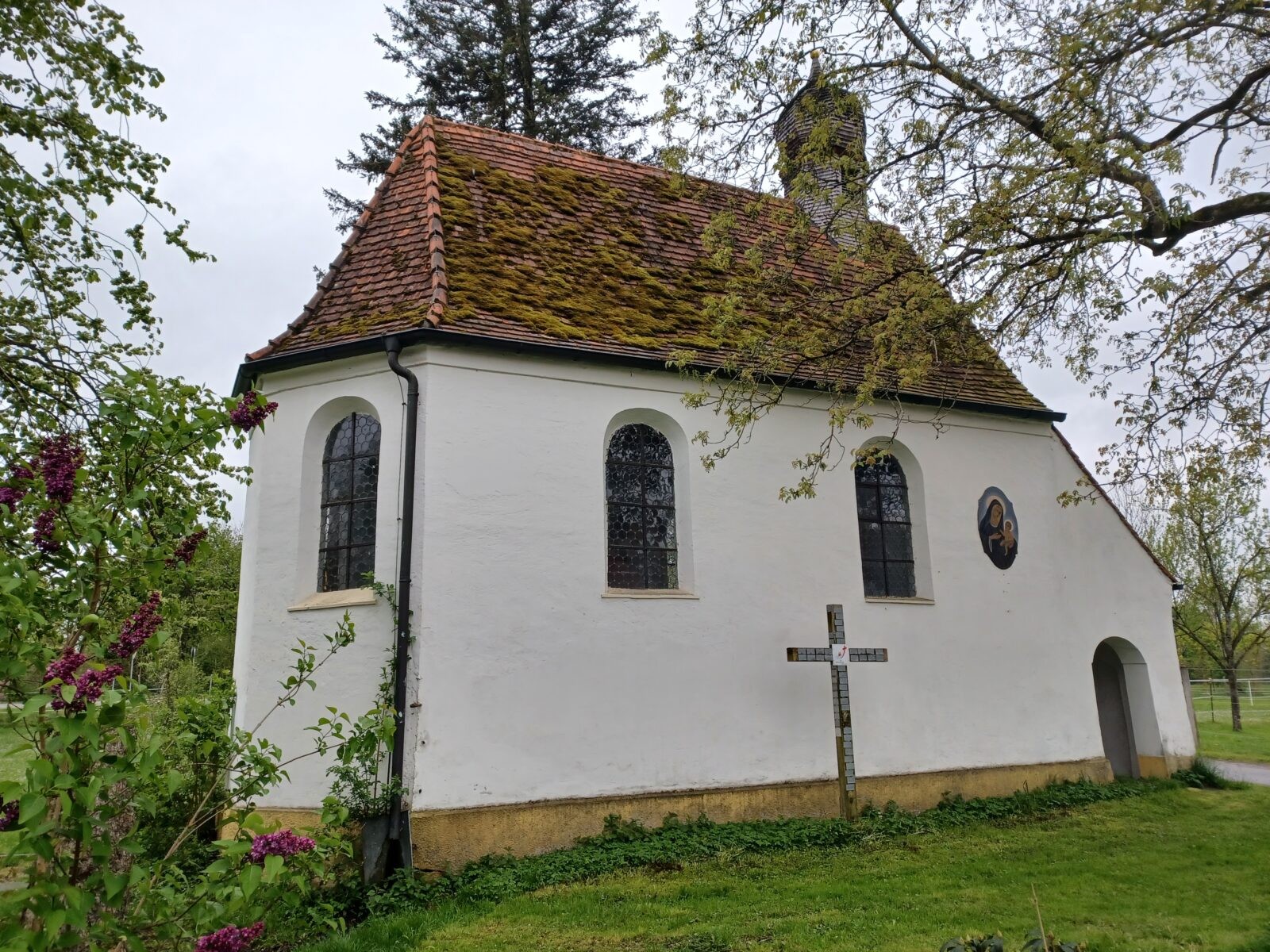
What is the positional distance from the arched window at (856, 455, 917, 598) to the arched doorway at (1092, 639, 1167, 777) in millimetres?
3600

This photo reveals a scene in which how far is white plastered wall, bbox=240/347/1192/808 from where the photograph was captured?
8.81 m

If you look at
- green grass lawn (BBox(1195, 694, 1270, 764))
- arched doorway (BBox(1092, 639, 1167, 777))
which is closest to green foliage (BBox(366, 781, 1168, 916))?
arched doorway (BBox(1092, 639, 1167, 777))

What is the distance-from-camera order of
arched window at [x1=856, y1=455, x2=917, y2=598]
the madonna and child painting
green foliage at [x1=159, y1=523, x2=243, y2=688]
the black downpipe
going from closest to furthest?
the black downpipe
arched window at [x1=856, y1=455, x2=917, y2=598]
the madonna and child painting
green foliage at [x1=159, y1=523, x2=243, y2=688]

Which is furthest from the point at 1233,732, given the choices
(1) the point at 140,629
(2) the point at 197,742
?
(1) the point at 140,629

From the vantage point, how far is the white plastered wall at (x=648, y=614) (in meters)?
8.81

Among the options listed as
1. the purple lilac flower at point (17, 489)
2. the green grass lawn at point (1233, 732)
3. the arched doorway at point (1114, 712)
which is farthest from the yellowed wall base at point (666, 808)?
the green grass lawn at point (1233, 732)

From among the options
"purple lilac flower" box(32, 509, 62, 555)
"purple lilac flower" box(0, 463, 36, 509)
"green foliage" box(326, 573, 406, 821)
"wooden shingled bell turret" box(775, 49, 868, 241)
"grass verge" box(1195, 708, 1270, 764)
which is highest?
"wooden shingled bell turret" box(775, 49, 868, 241)

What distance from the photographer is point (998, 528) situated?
12281 mm

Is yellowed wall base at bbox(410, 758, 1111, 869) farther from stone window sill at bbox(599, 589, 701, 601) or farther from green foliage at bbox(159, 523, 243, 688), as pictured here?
green foliage at bbox(159, 523, 243, 688)

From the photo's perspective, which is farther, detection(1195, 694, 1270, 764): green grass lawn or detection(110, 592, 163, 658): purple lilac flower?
detection(1195, 694, 1270, 764): green grass lawn

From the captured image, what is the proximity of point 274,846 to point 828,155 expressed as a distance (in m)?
7.59

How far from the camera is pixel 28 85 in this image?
7.35 m

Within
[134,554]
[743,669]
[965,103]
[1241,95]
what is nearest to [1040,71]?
[965,103]

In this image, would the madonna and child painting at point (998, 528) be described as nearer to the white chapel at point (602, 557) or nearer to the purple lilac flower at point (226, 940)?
the white chapel at point (602, 557)
